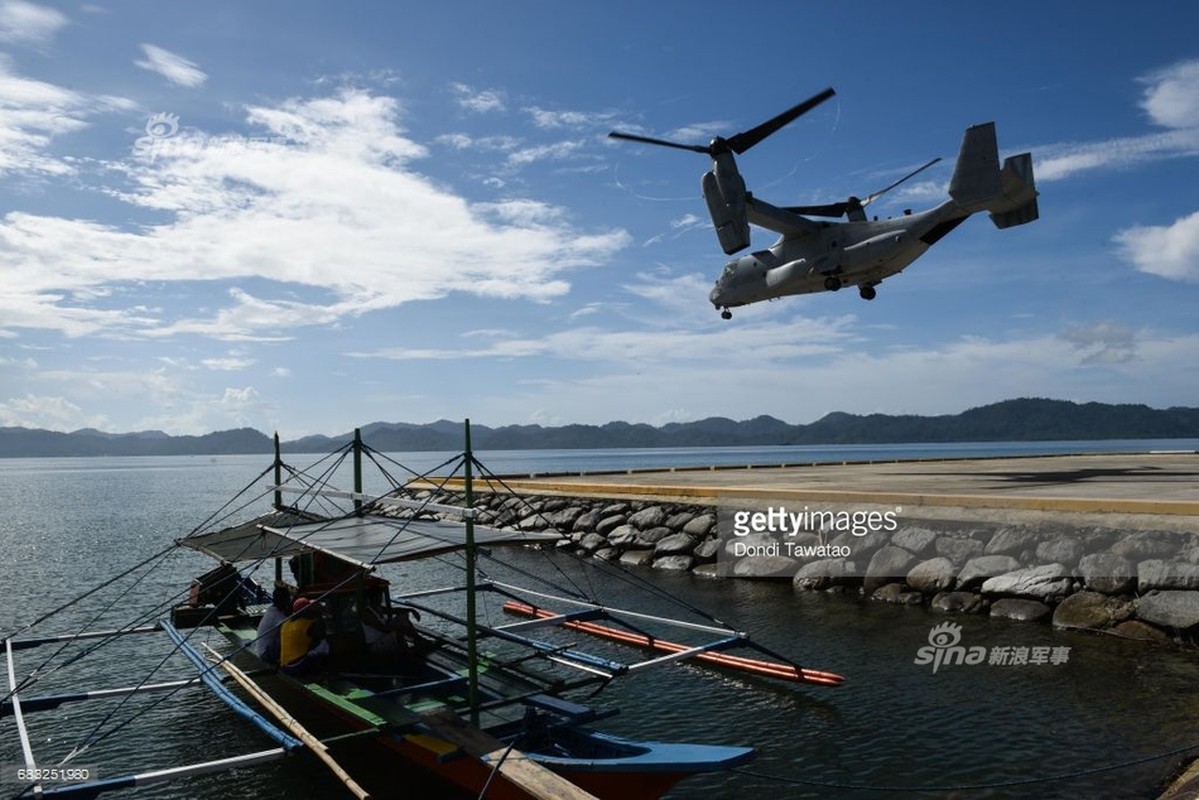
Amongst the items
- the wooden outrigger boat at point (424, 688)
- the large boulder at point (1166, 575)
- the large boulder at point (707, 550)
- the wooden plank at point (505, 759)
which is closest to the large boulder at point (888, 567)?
the large boulder at point (1166, 575)

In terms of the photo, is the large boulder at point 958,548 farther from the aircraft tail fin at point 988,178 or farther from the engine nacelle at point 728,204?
the engine nacelle at point 728,204

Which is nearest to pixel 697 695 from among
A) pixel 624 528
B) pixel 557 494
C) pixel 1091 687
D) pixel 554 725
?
pixel 554 725

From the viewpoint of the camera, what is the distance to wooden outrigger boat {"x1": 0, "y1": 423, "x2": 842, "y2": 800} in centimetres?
1099

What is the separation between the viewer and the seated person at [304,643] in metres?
15.0

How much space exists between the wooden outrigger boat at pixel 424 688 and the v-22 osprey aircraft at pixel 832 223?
28.2m

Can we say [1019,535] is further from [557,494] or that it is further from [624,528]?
[557,494]

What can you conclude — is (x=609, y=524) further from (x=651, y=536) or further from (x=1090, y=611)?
(x=1090, y=611)

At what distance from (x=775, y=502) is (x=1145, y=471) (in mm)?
20551

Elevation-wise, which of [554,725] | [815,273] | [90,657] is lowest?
[90,657]

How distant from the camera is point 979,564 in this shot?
2400 centimetres

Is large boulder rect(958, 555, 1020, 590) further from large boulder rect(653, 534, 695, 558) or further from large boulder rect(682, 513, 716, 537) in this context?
large boulder rect(653, 534, 695, 558)

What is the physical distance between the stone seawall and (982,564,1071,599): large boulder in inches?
1.2

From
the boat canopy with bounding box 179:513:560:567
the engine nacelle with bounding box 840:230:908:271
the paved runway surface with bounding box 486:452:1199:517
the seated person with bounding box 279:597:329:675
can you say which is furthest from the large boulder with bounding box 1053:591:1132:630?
the engine nacelle with bounding box 840:230:908:271

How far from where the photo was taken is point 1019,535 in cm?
2417
